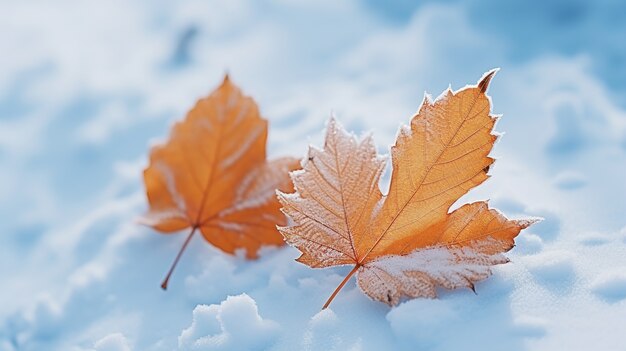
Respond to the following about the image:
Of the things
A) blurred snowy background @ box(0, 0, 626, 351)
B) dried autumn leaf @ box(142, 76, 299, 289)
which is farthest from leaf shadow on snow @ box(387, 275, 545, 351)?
dried autumn leaf @ box(142, 76, 299, 289)

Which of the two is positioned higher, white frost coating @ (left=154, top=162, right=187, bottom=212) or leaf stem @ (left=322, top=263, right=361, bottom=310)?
white frost coating @ (left=154, top=162, right=187, bottom=212)

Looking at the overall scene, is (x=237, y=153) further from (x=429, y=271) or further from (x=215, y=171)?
(x=429, y=271)

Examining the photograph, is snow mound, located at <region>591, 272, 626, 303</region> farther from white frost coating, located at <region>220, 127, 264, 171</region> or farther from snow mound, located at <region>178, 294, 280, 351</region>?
white frost coating, located at <region>220, 127, 264, 171</region>

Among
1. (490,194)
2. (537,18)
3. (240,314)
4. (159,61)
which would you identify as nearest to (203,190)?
(240,314)

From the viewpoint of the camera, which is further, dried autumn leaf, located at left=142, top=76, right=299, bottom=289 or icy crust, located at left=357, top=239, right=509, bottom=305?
dried autumn leaf, located at left=142, top=76, right=299, bottom=289

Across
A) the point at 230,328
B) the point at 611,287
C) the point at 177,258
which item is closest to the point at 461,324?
the point at 611,287
